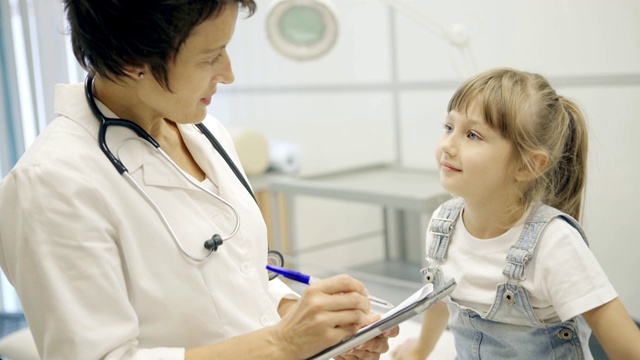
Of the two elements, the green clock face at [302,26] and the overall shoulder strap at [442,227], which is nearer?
the overall shoulder strap at [442,227]

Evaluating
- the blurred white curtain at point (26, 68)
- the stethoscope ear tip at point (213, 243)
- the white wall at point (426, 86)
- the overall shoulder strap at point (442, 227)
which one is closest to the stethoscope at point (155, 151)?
the stethoscope ear tip at point (213, 243)

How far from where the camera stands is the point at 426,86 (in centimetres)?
277

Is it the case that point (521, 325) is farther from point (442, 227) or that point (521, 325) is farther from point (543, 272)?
point (442, 227)

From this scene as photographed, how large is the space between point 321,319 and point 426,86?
2003mm

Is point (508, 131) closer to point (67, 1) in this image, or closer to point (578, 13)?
point (67, 1)

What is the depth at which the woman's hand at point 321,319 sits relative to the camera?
0.90 metres

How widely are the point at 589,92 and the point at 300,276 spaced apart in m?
1.42

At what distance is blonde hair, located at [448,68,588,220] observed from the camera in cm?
116

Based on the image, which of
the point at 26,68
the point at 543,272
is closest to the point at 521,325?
the point at 543,272

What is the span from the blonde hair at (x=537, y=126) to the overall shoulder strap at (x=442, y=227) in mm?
129

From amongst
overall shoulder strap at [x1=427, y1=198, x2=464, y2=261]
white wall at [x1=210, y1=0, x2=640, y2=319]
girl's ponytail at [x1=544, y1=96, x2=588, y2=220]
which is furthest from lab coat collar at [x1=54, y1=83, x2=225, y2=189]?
white wall at [x1=210, y1=0, x2=640, y2=319]

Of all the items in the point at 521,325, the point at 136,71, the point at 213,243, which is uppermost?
the point at 136,71

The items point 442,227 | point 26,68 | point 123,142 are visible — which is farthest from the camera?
point 26,68

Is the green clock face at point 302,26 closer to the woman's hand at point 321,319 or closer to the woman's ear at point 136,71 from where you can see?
the woman's ear at point 136,71
